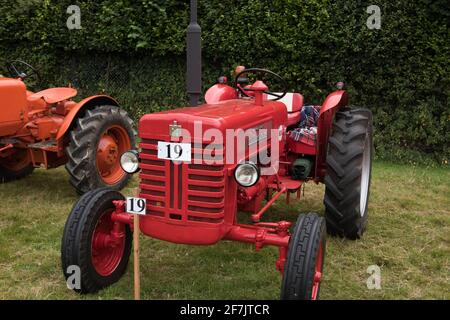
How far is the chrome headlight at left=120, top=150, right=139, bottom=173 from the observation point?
3.12 m

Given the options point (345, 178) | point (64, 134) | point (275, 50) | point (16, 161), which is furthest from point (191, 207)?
point (275, 50)

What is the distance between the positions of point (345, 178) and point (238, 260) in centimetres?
107

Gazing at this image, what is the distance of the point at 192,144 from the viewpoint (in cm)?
285

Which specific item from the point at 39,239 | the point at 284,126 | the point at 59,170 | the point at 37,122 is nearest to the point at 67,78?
the point at 59,170

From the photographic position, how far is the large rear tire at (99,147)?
16.3 feet

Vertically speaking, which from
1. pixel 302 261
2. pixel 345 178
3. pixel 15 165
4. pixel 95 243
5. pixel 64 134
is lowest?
pixel 15 165

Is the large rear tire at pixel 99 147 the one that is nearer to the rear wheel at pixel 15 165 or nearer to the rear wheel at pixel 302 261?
the rear wheel at pixel 15 165

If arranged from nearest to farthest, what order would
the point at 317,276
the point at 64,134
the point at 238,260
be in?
the point at 317,276 → the point at 238,260 → the point at 64,134

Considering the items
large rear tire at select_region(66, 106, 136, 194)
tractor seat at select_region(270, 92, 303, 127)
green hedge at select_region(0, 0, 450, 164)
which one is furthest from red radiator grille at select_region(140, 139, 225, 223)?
green hedge at select_region(0, 0, 450, 164)

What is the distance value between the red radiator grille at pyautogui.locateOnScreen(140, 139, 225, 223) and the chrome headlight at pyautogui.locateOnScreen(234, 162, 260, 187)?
9cm

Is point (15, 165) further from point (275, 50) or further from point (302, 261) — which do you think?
point (302, 261)

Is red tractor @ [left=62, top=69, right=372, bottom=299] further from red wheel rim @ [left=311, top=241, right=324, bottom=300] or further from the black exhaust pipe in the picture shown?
the black exhaust pipe

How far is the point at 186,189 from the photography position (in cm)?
288

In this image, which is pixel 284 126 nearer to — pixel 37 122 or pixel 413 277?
pixel 413 277
